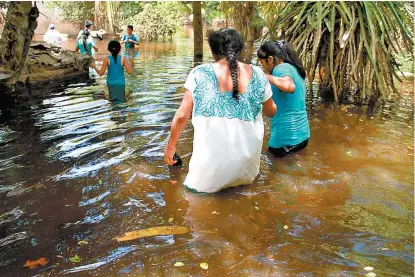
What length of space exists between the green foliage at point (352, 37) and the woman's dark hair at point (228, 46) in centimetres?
363

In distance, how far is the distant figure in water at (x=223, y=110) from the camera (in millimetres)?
3023

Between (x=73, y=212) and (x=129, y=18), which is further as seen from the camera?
(x=129, y=18)

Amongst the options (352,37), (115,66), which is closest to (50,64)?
(115,66)

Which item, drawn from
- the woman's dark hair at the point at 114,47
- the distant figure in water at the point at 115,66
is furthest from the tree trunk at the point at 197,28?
the woman's dark hair at the point at 114,47

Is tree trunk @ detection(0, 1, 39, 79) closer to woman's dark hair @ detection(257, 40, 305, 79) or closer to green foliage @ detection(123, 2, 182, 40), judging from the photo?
woman's dark hair @ detection(257, 40, 305, 79)

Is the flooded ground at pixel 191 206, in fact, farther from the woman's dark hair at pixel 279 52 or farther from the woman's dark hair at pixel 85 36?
the woman's dark hair at pixel 85 36

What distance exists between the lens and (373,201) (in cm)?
338

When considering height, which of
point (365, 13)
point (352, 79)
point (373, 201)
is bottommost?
point (373, 201)

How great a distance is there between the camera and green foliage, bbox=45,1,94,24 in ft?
84.2

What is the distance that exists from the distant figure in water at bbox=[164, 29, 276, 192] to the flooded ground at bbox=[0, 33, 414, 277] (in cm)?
40

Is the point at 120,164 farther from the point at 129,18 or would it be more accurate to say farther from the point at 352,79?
the point at 129,18

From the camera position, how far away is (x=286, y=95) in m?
4.08

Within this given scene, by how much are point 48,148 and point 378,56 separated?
17.3 ft

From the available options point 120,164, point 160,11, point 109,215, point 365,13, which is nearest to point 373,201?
point 109,215
